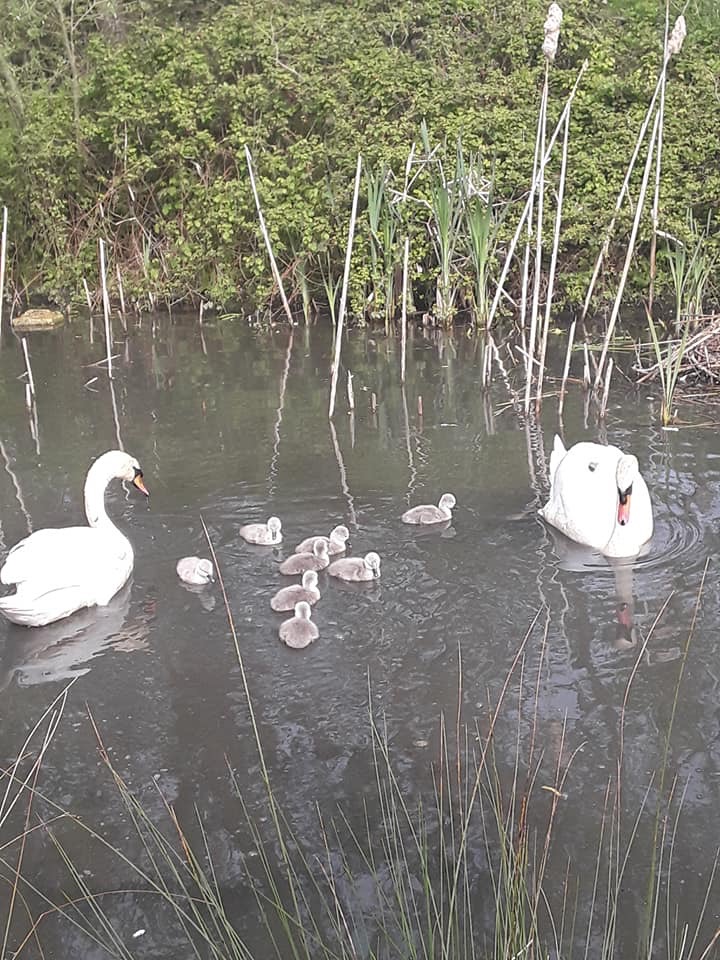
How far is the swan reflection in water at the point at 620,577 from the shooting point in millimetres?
6066

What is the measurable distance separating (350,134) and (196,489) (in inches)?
350

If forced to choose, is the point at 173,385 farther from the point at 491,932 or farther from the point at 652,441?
the point at 491,932

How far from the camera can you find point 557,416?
10.5m

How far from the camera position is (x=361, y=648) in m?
6.20

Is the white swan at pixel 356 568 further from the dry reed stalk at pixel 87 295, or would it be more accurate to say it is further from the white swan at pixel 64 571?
the dry reed stalk at pixel 87 295

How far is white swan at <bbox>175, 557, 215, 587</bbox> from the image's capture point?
7020 millimetres

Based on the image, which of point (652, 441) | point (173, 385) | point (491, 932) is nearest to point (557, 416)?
point (652, 441)

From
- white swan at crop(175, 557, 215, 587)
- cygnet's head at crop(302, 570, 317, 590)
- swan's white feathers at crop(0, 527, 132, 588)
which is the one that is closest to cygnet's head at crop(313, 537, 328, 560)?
cygnet's head at crop(302, 570, 317, 590)

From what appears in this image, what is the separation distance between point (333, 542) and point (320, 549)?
0.54ft

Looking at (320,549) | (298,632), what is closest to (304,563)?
(320,549)

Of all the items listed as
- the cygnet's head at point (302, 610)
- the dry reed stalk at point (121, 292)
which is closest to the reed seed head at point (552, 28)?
the cygnet's head at point (302, 610)

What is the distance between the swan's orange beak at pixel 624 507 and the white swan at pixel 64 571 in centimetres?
313

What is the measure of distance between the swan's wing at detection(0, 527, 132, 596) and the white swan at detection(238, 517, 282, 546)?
94 cm

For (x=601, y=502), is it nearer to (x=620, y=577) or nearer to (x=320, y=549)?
(x=620, y=577)
